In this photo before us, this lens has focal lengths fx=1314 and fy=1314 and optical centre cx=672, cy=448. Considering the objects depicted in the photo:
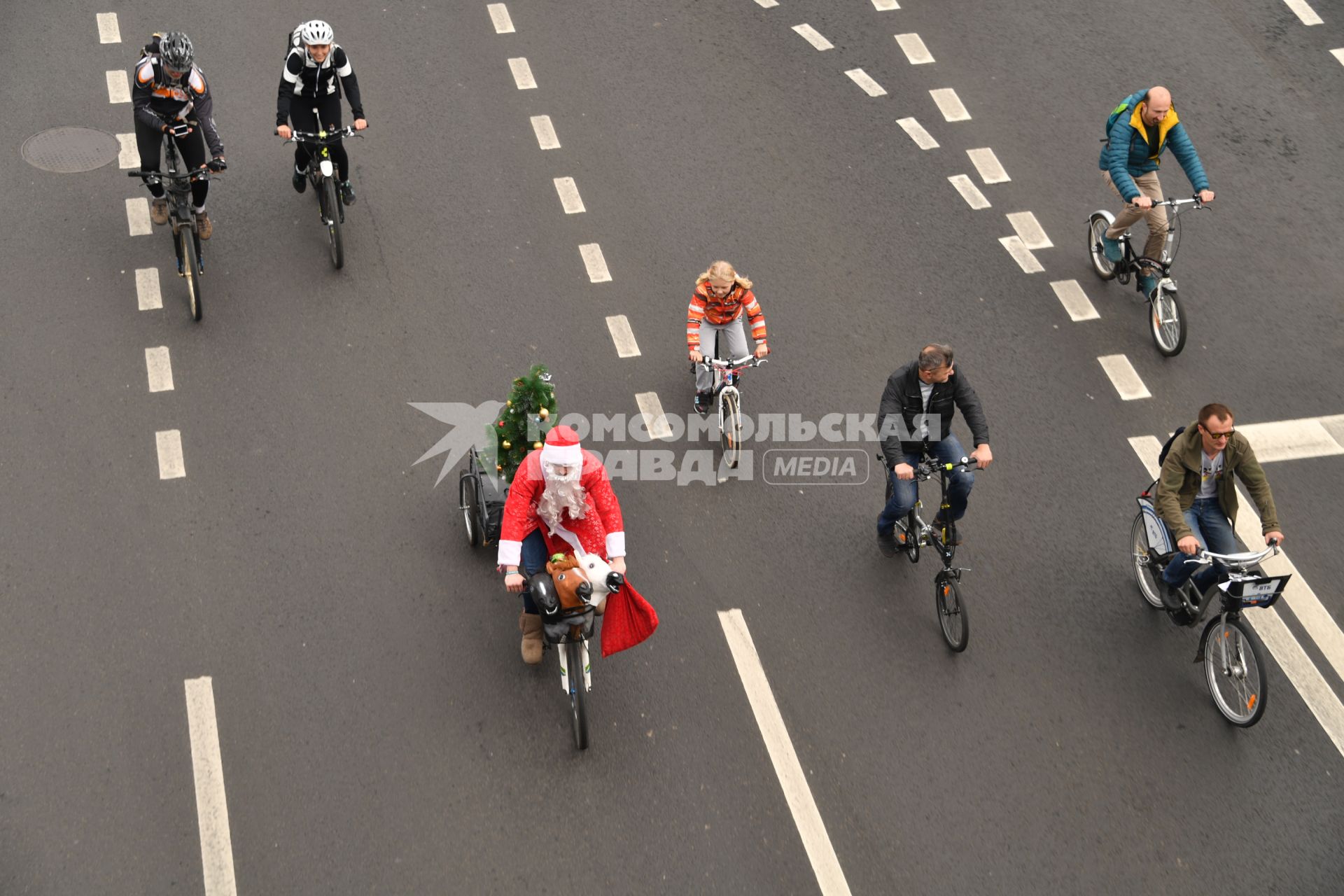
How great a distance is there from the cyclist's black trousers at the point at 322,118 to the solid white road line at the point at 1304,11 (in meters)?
11.5

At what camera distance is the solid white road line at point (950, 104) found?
570 inches

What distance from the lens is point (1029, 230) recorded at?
1316 centimetres

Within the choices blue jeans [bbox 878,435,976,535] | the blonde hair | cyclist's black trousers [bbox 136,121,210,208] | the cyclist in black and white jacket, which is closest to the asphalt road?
blue jeans [bbox 878,435,976,535]

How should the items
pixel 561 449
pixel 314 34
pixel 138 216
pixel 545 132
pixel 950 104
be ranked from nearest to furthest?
pixel 561 449
pixel 314 34
pixel 138 216
pixel 545 132
pixel 950 104

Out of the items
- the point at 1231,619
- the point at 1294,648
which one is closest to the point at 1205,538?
the point at 1231,619

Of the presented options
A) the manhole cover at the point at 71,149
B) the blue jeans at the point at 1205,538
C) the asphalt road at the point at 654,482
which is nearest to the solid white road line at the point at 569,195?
the asphalt road at the point at 654,482

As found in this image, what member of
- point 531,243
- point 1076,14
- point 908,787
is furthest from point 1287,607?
point 1076,14

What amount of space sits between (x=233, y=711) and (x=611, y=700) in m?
2.48

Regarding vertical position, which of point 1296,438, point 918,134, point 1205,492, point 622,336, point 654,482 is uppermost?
point 918,134

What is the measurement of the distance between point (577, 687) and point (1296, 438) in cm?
674

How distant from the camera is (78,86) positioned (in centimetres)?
1405

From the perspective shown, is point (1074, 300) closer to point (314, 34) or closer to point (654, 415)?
point (654, 415)

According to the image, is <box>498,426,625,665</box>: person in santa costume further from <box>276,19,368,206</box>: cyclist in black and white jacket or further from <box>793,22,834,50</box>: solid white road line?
<box>793,22,834,50</box>: solid white road line

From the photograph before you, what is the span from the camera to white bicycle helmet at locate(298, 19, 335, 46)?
11258mm
